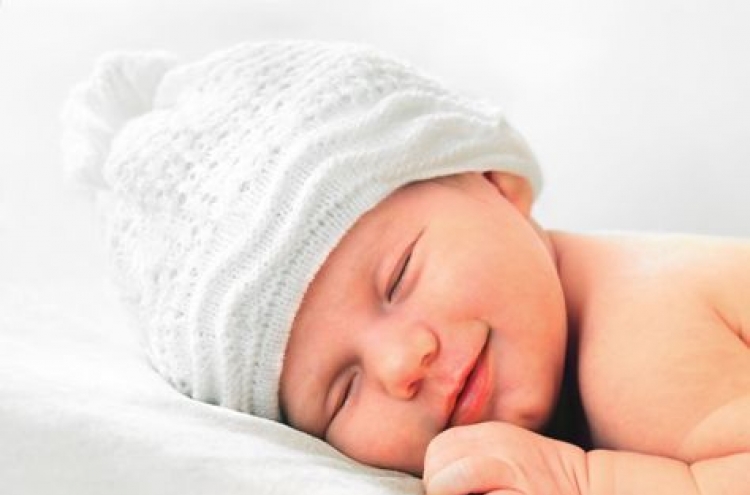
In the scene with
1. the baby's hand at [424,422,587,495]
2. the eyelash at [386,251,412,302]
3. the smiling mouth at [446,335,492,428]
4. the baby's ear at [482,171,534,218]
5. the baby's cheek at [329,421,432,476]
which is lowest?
the baby's cheek at [329,421,432,476]

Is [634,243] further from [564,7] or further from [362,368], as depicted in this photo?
[564,7]

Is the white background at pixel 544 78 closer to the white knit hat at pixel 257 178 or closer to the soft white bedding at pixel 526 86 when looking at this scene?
the soft white bedding at pixel 526 86

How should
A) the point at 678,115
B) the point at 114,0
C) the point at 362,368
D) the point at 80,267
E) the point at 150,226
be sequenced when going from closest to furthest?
the point at 362,368 < the point at 150,226 < the point at 80,267 < the point at 678,115 < the point at 114,0

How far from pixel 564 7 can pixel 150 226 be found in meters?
0.86

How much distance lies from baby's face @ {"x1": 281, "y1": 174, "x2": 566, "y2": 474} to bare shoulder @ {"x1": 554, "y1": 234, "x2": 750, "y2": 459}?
45mm

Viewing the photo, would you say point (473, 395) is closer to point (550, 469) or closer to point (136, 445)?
point (550, 469)

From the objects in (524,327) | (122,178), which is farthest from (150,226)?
(524,327)

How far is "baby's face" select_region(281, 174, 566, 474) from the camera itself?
939 mm

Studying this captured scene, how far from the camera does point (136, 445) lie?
71cm

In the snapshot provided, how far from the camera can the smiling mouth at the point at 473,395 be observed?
37.1 inches

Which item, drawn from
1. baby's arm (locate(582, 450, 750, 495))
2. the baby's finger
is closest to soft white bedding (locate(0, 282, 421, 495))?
the baby's finger

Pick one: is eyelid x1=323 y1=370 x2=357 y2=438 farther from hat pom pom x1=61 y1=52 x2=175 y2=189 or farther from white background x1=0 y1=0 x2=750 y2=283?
white background x1=0 y1=0 x2=750 y2=283

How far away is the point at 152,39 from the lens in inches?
67.4

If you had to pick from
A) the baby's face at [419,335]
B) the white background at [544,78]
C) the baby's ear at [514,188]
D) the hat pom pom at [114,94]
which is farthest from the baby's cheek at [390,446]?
the white background at [544,78]
